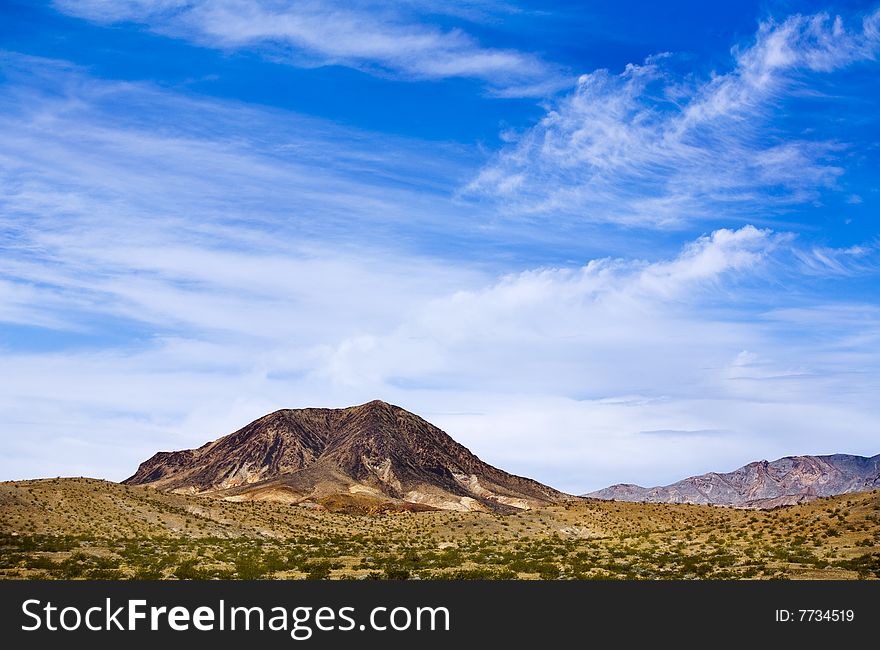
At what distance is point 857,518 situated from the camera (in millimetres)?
53656

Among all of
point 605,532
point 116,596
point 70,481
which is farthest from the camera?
point 70,481

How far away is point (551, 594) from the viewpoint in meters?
23.6

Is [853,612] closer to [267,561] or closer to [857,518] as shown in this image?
[267,561]

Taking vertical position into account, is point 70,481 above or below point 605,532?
above

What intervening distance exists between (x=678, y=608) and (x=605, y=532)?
5492 centimetres

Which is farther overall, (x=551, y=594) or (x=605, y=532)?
(x=605, y=532)

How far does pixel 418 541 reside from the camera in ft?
209

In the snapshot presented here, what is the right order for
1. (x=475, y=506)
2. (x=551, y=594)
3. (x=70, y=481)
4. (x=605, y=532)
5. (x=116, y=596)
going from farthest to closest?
(x=475, y=506) < (x=70, y=481) < (x=605, y=532) < (x=551, y=594) < (x=116, y=596)

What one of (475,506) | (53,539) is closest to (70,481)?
(53,539)

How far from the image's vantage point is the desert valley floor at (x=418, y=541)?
1455 inches

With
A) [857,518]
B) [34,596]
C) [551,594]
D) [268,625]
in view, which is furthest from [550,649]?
[857,518]

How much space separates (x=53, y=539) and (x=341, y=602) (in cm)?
4220

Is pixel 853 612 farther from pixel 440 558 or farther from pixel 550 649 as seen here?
pixel 440 558

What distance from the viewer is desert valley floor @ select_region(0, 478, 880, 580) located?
121 feet
